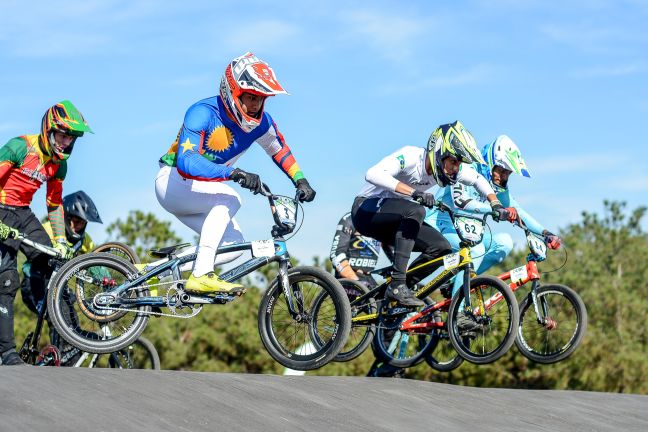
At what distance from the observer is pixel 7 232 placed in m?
10.0

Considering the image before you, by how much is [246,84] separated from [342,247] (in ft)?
15.5

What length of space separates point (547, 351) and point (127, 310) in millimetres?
4886

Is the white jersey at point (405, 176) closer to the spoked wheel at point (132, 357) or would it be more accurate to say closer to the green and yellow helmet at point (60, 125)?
the green and yellow helmet at point (60, 125)

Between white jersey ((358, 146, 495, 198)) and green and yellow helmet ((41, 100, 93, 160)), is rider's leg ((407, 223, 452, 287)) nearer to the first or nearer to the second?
white jersey ((358, 146, 495, 198))

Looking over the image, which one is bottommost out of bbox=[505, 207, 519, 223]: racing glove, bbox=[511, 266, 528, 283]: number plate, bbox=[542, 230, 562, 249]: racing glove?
bbox=[511, 266, 528, 283]: number plate

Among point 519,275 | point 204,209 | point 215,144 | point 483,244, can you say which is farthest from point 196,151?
point 519,275

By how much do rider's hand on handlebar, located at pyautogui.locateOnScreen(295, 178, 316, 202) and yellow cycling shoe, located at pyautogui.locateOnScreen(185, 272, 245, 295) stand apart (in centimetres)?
102

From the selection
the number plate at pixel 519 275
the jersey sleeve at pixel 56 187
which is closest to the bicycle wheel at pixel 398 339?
the number plate at pixel 519 275

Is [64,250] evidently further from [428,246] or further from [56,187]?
[428,246]

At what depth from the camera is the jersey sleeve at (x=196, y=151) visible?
30.2 ft

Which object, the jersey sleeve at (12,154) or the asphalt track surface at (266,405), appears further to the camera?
the jersey sleeve at (12,154)

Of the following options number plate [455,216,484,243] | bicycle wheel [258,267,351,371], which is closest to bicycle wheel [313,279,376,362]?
number plate [455,216,484,243]

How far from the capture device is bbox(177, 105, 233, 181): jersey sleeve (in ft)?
30.2

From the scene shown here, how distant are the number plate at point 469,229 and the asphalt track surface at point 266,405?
1646 millimetres
